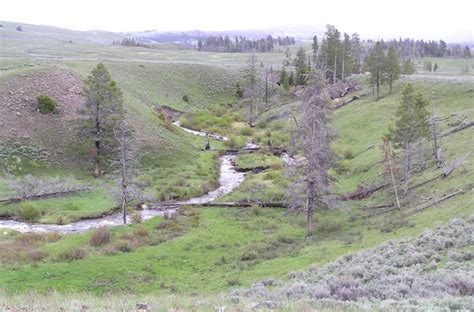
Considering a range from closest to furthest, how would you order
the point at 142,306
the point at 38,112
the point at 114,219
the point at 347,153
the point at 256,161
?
the point at 142,306, the point at 114,219, the point at 347,153, the point at 38,112, the point at 256,161

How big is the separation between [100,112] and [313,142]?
2823 centimetres

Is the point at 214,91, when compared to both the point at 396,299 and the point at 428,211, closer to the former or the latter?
the point at 428,211

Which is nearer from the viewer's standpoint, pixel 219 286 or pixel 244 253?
pixel 219 286

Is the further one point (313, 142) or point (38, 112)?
point (38, 112)

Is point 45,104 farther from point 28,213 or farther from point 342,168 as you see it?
point 342,168

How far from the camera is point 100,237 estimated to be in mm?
34750

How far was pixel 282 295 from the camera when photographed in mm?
17828

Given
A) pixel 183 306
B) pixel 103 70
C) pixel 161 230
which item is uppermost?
pixel 103 70

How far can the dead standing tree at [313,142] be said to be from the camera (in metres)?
36.5

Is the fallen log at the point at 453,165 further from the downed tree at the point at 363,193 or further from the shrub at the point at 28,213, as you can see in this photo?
the shrub at the point at 28,213

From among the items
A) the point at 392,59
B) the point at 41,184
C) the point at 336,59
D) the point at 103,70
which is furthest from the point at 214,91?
the point at 41,184

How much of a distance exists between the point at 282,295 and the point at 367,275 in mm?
4658

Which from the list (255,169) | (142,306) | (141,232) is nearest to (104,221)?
(141,232)

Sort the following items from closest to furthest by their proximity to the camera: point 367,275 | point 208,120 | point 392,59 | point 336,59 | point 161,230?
point 367,275 < point 161,230 < point 392,59 < point 208,120 < point 336,59
